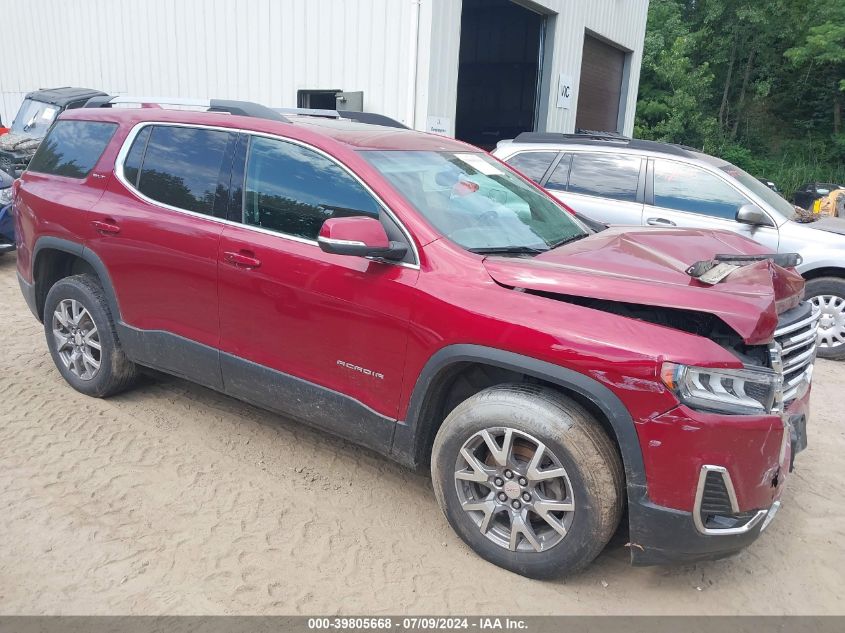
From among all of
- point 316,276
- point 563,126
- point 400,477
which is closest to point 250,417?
point 400,477

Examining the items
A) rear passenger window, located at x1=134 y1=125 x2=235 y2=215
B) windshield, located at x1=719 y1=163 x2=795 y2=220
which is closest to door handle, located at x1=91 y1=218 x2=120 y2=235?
rear passenger window, located at x1=134 y1=125 x2=235 y2=215

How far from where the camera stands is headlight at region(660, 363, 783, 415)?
243 centimetres

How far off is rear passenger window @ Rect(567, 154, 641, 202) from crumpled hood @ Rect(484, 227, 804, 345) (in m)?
3.27

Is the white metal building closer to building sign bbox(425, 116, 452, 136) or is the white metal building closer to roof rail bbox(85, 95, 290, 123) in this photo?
building sign bbox(425, 116, 452, 136)

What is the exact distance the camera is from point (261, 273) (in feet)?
11.1

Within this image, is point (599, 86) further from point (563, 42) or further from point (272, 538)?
point (272, 538)

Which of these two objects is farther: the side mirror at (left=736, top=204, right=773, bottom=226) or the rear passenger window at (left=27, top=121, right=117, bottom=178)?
the side mirror at (left=736, top=204, right=773, bottom=226)

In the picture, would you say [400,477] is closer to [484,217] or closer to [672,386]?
[484,217]

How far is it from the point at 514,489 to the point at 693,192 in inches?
178

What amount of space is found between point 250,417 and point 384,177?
1.97 m

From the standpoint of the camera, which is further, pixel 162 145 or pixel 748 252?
pixel 162 145

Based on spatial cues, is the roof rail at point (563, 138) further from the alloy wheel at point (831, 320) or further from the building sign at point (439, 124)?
the alloy wheel at point (831, 320)

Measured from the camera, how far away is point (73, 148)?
4379mm

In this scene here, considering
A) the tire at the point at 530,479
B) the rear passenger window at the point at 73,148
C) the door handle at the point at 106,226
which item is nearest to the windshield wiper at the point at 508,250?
the tire at the point at 530,479
